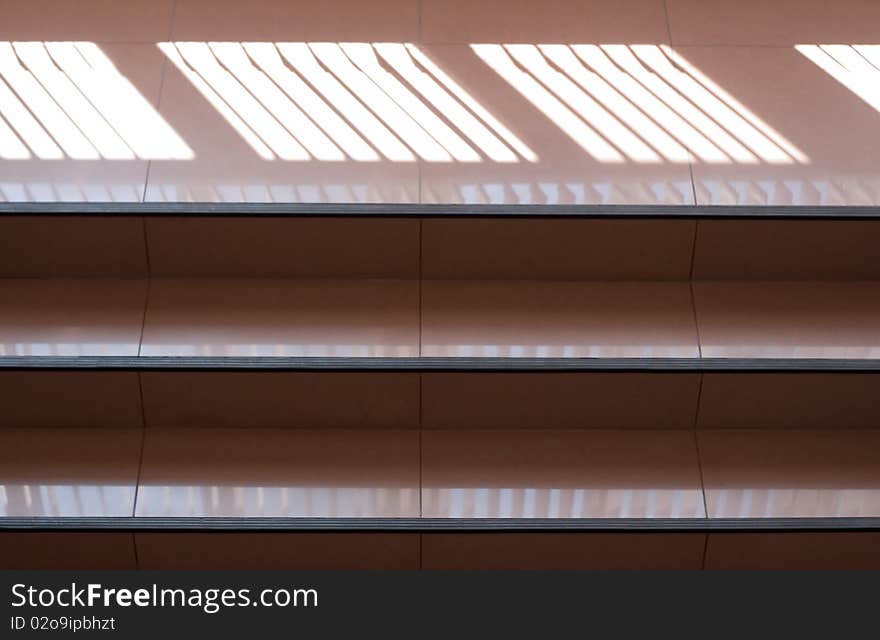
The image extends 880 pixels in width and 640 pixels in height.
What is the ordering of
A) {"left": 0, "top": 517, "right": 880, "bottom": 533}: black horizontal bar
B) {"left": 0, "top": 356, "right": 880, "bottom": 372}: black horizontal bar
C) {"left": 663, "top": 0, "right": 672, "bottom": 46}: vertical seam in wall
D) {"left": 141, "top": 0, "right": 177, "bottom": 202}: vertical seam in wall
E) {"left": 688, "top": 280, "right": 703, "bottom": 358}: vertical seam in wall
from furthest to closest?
1. {"left": 663, "top": 0, "right": 672, "bottom": 46}: vertical seam in wall
2. {"left": 141, "top": 0, "right": 177, "bottom": 202}: vertical seam in wall
3. {"left": 688, "top": 280, "right": 703, "bottom": 358}: vertical seam in wall
4. {"left": 0, "top": 356, "right": 880, "bottom": 372}: black horizontal bar
5. {"left": 0, "top": 517, "right": 880, "bottom": 533}: black horizontal bar

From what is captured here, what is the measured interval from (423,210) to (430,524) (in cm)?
74

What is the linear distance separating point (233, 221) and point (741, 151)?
1269 millimetres

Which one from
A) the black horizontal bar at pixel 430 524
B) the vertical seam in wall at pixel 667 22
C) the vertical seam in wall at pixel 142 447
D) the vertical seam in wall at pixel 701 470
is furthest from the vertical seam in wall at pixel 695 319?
the vertical seam in wall at pixel 142 447

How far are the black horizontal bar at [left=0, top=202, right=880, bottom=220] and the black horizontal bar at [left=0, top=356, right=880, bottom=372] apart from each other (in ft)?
1.15

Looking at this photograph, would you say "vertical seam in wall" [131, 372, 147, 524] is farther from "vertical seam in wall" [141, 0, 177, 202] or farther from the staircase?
"vertical seam in wall" [141, 0, 177, 202]

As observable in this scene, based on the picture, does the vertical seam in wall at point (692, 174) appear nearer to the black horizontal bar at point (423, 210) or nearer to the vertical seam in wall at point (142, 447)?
the black horizontal bar at point (423, 210)

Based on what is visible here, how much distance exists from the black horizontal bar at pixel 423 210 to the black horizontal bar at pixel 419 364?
0.35 metres

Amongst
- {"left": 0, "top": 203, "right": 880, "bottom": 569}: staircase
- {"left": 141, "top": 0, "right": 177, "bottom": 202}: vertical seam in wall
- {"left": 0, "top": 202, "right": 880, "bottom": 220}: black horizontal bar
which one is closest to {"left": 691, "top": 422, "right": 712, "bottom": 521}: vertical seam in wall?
{"left": 0, "top": 203, "right": 880, "bottom": 569}: staircase

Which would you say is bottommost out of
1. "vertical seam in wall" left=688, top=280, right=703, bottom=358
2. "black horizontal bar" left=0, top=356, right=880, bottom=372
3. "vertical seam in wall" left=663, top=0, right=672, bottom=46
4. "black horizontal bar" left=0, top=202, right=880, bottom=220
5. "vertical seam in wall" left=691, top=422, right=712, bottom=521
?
"vertical seam in wall" left=691, top=422, right=712, bottom=521

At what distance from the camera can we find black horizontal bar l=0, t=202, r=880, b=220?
344 cm

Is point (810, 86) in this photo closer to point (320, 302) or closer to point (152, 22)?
point (320, 302)

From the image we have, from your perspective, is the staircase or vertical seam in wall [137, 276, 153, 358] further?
vertical seam in wall [137, 276, 153, 358]

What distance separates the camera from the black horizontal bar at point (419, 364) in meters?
3.31
